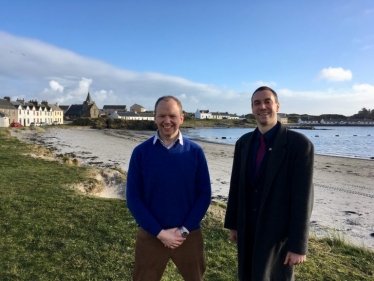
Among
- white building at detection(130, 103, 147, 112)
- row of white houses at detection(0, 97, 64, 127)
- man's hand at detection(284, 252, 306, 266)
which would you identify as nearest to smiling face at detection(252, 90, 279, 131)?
man's hand at detection(284, 252, 306, 266)

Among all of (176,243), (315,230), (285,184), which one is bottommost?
(315,230)

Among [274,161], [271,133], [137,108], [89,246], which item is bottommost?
[89,246]

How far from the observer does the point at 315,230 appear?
24.0 ft

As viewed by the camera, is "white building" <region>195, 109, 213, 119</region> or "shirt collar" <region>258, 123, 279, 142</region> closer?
"shirt collar" <region>258, 123, 279, 142</region>

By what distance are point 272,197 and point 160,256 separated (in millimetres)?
1189

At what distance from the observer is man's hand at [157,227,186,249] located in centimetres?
262

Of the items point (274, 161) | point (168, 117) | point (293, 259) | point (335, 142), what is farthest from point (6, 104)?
point (293, 259)

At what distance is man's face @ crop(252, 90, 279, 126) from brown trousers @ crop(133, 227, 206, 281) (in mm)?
1264

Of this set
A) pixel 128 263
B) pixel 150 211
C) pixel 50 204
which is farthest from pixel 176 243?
pixel 50 204

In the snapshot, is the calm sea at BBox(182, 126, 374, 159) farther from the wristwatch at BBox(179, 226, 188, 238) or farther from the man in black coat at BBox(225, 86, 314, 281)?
the wristwatch at BBox(179, 226, 188, 238)

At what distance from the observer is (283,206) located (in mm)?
2645

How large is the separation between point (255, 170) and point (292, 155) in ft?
1.26

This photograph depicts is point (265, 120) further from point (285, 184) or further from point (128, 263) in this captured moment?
point (128, 263)

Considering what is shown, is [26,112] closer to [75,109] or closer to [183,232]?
[75,109]
